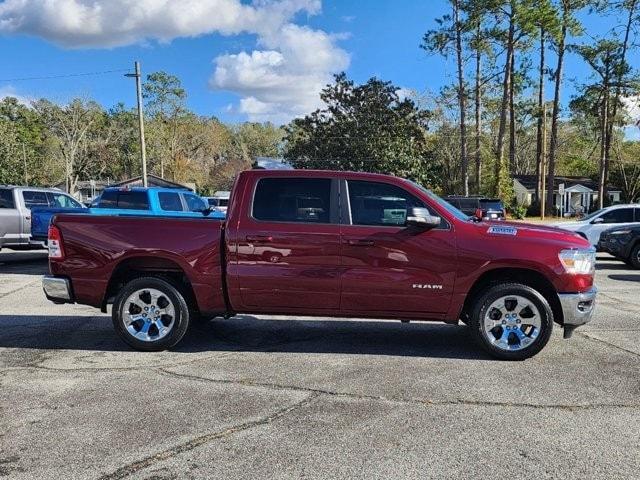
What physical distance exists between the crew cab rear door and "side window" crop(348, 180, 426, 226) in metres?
0.21

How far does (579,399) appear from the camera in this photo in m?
4.84

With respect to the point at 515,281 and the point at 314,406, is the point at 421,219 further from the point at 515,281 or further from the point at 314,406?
the point at 314,406

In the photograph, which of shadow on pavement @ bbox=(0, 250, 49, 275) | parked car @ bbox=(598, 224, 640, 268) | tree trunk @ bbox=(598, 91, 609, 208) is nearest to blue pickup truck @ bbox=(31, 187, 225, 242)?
shadow on pavement @ bbox=(0, 250, 49, 275)

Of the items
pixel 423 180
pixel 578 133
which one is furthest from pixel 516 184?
pixel 423 180

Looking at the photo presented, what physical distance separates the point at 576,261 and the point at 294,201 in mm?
2899

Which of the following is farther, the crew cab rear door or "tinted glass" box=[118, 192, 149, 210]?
"tinted glass" box=[118, 192, 149, 210]

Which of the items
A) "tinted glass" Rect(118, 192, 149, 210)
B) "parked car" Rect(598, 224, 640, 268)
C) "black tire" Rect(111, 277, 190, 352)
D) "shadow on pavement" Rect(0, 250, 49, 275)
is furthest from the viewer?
"parked car" Rect(598, 224, 640, 268)

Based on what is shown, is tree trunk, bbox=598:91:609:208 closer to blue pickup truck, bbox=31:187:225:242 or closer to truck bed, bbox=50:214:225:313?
blue pickup truck, bbox=31:187:225:242

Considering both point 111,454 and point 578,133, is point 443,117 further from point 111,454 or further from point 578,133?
point 111,454

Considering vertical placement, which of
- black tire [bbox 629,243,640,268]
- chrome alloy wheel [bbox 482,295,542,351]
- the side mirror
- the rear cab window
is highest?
the rear cab window

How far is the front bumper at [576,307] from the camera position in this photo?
19.1 ft

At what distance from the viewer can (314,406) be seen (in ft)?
15.2

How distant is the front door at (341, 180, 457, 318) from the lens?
5.85 metres

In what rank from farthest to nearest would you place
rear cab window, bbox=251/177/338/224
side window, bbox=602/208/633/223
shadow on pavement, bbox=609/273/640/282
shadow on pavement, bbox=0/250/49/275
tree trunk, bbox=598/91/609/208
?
tree trunk, bbox=598/91/609/208 < side window, bbox=602/208/633/223 < shadow on pavement, bbox=0/250/49/275 < shadow on pavement, bbox=609/273/640/282 < rear cab window, bbox=251/177/338/224
